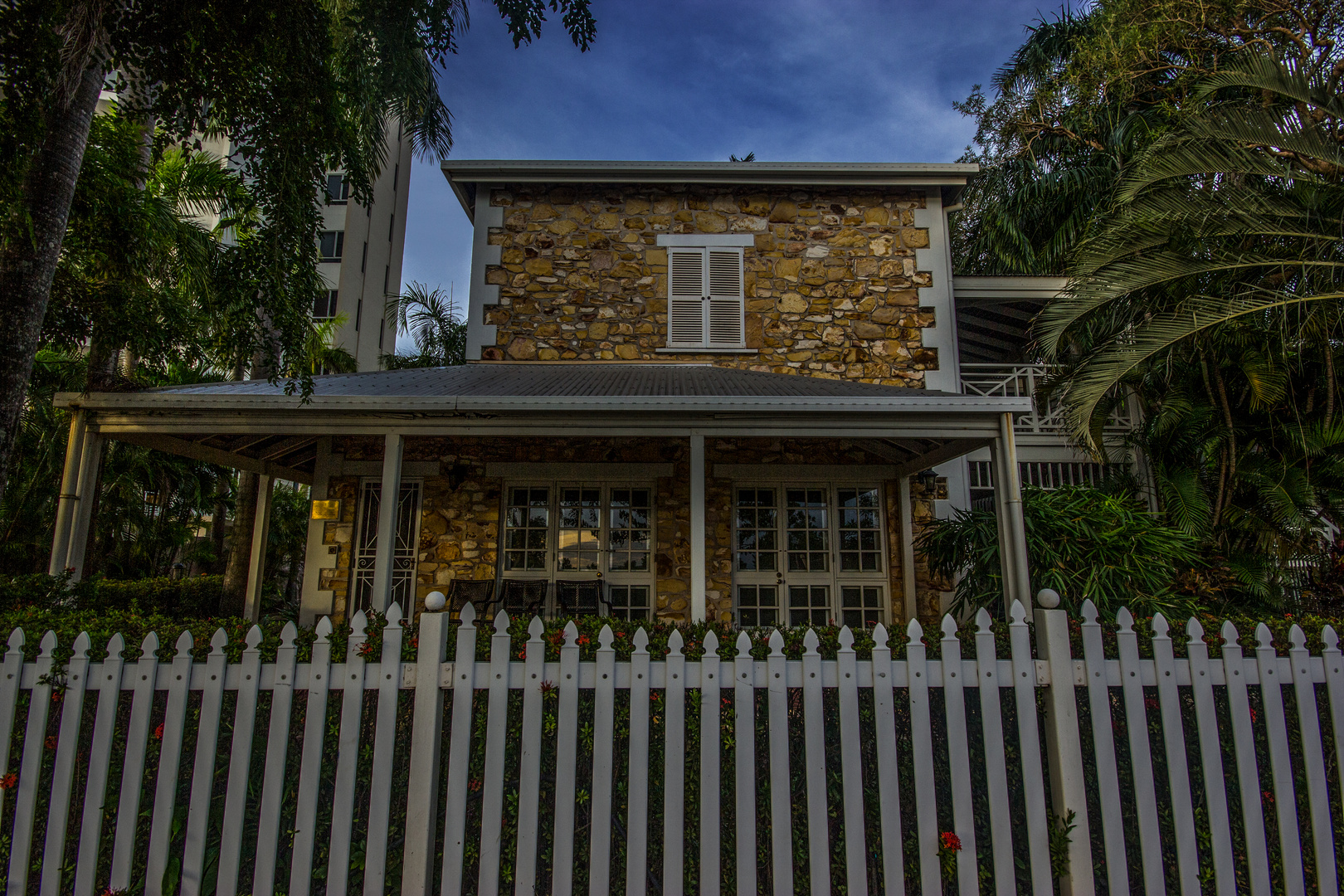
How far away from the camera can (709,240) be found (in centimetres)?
788

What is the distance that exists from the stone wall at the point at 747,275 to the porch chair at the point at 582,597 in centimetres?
255

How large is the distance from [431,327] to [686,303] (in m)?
7.32

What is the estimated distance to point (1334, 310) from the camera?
587 centimetres

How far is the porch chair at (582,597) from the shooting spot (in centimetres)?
692

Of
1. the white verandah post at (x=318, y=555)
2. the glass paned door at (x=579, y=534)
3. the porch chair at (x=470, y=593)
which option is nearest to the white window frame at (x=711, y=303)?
the glass paned door at (x=579, y=534)

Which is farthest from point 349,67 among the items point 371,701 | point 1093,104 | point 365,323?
point 365,323

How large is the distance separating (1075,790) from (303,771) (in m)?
2.60

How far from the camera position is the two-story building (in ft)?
23.1

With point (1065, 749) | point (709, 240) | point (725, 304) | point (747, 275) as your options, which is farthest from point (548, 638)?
point (709, 240)

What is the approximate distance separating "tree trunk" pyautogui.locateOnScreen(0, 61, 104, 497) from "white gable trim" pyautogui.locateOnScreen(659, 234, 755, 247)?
516 cm

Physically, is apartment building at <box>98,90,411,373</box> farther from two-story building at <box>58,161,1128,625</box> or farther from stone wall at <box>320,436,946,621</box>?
stone wall at <box>320,436,946,621</box>

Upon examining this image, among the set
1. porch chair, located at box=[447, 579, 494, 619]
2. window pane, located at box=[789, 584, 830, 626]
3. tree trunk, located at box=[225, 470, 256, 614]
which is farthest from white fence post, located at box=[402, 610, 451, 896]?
tree trunk, located at box=[225, 470, 256, 614]

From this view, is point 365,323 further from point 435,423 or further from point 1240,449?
point 1240,449

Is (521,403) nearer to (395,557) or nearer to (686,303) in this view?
(395,557)
